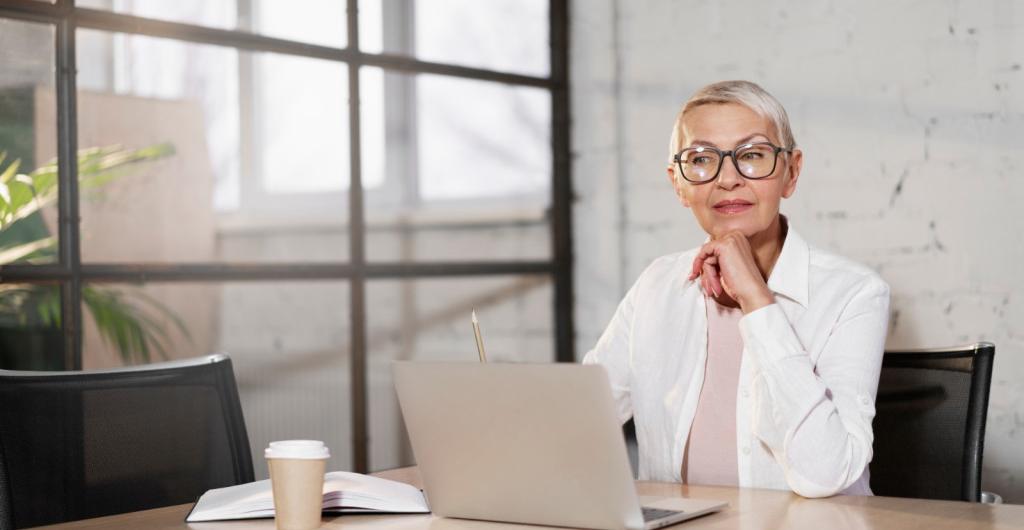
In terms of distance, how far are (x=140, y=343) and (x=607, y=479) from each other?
164 cm

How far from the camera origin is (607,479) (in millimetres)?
1217

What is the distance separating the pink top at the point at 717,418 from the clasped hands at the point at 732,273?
0.07 m

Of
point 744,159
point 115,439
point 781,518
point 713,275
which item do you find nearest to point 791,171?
point 744,159

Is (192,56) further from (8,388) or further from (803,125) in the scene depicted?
(803,125)

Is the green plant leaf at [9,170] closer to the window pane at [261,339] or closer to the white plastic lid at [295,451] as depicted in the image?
the window pane at [261,339]

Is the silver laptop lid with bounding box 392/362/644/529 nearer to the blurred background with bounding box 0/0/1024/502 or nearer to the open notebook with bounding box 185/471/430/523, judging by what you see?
the open notebook with bounding box 185/471/430/523

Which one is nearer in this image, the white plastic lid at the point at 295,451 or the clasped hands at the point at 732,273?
the white plastic lid at the point at 295,451

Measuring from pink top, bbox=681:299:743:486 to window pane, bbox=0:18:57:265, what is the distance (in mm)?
1389

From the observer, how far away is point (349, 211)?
3.05 meters

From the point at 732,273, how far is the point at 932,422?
393 mm

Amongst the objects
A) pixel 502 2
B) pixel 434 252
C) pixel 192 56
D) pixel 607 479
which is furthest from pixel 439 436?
pixel 502 2

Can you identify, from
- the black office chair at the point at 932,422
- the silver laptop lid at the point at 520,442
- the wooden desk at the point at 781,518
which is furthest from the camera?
the black office chair at the point at 932,422

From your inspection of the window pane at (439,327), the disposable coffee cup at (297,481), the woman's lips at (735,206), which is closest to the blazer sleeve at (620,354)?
the woman's lips at (735,206)

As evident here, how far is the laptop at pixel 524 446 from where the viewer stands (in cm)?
119
